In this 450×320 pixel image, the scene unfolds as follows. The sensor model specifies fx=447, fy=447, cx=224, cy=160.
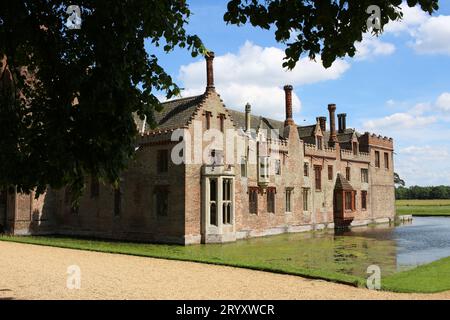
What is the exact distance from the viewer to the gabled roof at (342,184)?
39684 millimetres

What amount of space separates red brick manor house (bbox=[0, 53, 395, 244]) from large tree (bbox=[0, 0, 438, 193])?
41.5 ft

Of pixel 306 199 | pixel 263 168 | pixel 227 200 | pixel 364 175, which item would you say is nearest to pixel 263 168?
pixel 263 168

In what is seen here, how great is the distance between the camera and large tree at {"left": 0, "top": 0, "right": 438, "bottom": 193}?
22.0 feet

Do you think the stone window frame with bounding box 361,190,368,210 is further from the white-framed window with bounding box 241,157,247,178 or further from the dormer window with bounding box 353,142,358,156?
the white-framed window with bounding box 241,157,247,178

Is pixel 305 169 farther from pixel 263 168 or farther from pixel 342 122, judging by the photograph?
pixel 342 122

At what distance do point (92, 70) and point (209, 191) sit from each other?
18484 mm

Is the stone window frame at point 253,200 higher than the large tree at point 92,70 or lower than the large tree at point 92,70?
lower

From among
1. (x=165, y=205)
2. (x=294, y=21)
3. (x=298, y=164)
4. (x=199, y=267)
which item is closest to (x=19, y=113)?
(x=294, y=21)

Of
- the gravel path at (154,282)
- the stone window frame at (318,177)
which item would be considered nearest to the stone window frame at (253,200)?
the stone window frame at (318,177)

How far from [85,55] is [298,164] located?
28505 millimetres

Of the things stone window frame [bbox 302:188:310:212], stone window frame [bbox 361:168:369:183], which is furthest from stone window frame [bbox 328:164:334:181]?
stone window frame [bbox 361:168:369:183]

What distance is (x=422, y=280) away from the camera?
40.4 feet

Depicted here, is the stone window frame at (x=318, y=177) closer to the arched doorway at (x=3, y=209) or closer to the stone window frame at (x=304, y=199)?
the stone window frame at (x=304, y=199)

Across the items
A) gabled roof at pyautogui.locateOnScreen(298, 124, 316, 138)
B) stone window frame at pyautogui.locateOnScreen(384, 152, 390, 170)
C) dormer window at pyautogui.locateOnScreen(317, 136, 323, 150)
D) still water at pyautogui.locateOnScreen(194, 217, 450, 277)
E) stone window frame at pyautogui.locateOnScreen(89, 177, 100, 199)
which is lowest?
still water at pyautogui.locateOnScreen(194, 217, 450, 277)
